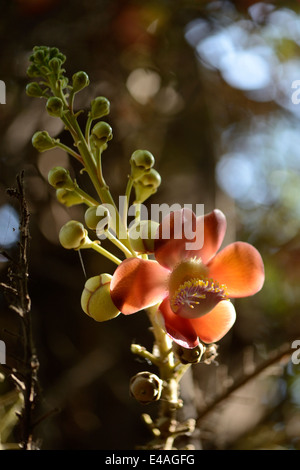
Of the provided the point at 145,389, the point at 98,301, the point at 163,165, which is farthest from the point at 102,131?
the point at 163,165

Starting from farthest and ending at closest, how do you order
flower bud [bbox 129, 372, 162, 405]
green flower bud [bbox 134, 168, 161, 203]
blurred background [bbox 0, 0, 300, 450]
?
blurred background [bbox 0, 0, 300, 450], green flower bud [bbox 134, 168, 161, 203], flower bud [bbox 129, 372, 162, 405]

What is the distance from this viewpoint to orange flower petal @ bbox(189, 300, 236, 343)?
59 centimetres

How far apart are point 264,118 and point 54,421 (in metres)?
0.99

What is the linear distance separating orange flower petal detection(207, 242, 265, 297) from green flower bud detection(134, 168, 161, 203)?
128 millimetres

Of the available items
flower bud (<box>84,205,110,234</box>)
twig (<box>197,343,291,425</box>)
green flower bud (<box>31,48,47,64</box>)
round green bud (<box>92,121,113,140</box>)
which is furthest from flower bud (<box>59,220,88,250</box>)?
twig (<box>197,343,291,425</box>)

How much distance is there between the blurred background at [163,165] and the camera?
1039 millimetres

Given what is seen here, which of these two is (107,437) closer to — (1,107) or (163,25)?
(1,107)

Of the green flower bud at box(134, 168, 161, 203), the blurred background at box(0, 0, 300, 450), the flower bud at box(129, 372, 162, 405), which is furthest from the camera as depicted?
the blurred background at box(0, 0, 300, 450)

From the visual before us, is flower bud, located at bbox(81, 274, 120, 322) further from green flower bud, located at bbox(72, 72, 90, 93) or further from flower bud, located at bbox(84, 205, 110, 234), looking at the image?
green flower bud, located at bbox(72, 72, 90, 93)

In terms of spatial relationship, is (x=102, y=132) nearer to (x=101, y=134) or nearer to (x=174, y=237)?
(x=101, y=134)

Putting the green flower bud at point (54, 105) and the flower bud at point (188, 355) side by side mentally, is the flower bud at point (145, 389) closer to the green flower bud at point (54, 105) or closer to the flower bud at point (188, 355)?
the flower bud at point (188, 355)

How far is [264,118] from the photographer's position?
143 cm

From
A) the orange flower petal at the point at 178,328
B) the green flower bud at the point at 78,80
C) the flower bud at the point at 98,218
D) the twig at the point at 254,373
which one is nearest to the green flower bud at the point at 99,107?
the green flower bud at the point at 78,80

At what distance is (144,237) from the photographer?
569 millimetres
